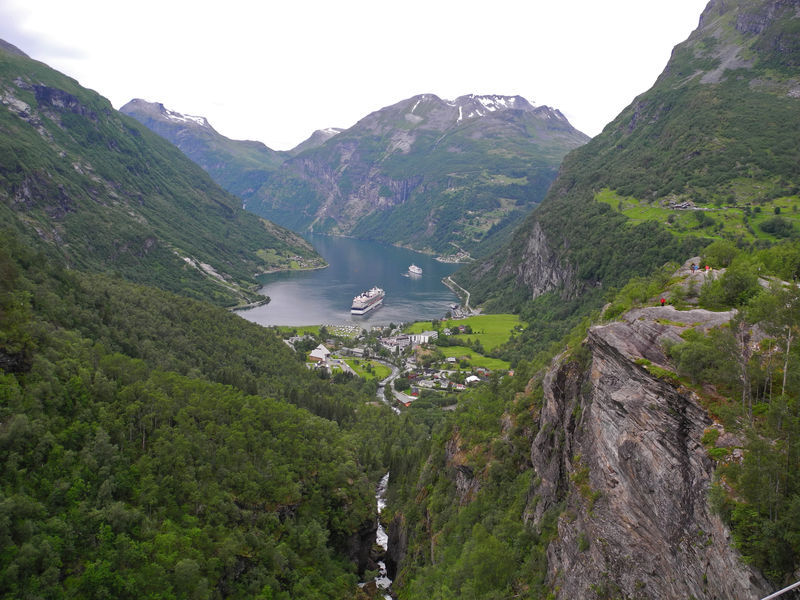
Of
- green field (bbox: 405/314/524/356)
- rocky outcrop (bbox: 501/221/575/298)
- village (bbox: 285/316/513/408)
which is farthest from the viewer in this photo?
rocky outcrop (bbox: 501/221/575/298)

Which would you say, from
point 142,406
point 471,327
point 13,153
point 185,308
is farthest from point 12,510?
point 13,153

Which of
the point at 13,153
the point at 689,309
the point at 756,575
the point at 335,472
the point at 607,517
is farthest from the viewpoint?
the point at 13,153

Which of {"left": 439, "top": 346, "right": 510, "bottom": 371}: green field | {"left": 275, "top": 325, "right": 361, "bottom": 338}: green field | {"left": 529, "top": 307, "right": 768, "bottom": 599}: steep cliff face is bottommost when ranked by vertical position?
{"left": 275, "top": 325, "right": 361, "bottom": 338}: green field

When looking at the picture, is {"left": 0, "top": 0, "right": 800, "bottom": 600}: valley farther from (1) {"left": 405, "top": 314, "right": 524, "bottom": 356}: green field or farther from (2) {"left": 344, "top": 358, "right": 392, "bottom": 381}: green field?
(1) {"left": 405, "top": 314, "right": 524, "bottom": 356}: green field

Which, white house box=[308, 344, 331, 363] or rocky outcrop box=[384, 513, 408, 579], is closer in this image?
rocky outcrop box=[384, 513, 408, 579]

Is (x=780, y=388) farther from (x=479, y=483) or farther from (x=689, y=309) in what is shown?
(x=479, y=483)

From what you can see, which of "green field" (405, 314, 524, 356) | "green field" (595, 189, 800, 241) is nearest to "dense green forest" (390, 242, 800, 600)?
"green field" (595, 189, 800, 241)
